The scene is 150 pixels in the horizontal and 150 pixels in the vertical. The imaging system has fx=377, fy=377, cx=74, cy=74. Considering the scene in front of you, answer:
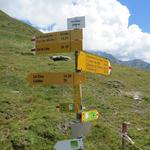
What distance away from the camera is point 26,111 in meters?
16.4

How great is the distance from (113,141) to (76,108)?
5515 millimetres

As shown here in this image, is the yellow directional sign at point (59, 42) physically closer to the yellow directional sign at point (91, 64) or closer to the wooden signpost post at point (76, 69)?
the wooden signpost post at point (76, 69)

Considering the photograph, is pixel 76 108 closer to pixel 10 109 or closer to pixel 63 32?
pixel 63 32

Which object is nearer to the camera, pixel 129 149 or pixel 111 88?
pixel 129 149

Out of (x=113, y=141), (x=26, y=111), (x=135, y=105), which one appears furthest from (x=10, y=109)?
(x=135, y=105)

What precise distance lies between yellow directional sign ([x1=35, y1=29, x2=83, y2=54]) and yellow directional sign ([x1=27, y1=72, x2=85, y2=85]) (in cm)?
64

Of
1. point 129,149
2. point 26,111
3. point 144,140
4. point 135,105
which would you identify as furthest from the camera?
point 135,105

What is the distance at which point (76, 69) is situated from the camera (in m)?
9.17

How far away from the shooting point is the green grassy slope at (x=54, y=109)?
13.6 meters

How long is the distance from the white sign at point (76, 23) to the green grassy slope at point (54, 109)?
5.06 m

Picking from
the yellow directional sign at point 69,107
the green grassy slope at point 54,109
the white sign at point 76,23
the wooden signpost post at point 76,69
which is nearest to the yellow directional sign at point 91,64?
the wooden signpost post at point 76,69

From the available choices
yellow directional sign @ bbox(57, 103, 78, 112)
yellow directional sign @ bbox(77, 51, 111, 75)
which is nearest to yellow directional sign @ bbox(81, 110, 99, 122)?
yellow directional sign @ bbox(57, 103, 78, 112)

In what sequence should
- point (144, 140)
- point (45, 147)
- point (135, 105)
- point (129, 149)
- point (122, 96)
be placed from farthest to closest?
point (122, 96)
point (135, 105)
point (144, 140)
point (129, 149)
point (45, 147)

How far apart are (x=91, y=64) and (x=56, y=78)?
3.17ft
